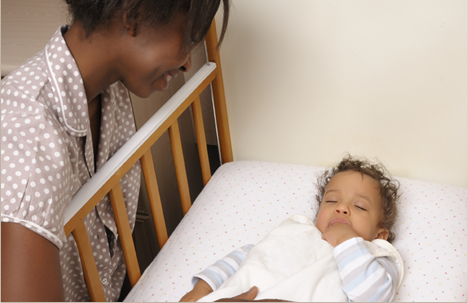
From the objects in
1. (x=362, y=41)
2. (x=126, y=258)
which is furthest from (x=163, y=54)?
(x=362, y=41)

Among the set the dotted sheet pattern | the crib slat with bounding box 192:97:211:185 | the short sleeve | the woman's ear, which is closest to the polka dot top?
the short sleeve

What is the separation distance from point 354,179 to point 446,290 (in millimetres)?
319

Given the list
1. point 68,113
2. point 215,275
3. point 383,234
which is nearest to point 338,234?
point 383,234

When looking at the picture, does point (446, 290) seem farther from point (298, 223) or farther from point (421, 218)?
point (298, 223)

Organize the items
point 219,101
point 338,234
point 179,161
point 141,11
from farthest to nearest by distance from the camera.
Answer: point 219,101 < point 179,161 < point 338,234 < point 141,11

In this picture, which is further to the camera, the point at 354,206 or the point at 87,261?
the point at 354,206

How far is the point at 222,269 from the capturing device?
0.88 m

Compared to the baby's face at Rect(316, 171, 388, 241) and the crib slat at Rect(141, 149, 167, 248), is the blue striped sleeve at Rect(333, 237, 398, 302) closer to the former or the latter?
the baby's face at Rect(316, 171, 388, 241)

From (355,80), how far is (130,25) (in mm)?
730

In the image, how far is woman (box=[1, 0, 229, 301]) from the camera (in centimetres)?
57

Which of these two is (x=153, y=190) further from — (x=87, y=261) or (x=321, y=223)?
(x=321, y=223)

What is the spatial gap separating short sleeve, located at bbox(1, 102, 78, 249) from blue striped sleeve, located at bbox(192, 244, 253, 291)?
0.34m

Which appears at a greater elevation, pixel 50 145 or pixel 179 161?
pixel 50 145

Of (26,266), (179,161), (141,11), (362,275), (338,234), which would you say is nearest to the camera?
(26,266)
